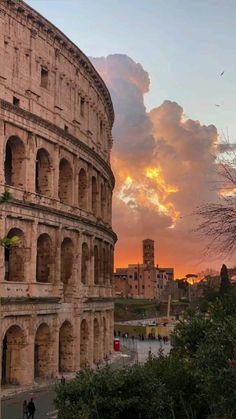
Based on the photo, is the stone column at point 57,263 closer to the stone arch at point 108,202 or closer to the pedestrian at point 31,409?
the pedestrian at point 31,409

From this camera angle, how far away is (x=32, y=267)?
2638 cm

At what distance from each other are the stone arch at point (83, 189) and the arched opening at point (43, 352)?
8353 mm

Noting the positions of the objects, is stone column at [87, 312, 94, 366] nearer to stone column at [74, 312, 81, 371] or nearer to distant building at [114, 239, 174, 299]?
stone column at [74, 312, 81, 371]

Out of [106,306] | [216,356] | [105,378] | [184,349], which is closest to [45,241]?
[106,306]

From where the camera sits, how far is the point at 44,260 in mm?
28766

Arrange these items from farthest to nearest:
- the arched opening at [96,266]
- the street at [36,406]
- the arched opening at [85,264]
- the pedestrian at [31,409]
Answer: the arched opening at [96,266] → the arched opening at [85,264] → the street at [36,406] → the pedestrian at [31,409]

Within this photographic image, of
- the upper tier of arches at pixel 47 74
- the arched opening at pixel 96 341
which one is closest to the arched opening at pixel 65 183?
the upper tier of arches at pixel 47 74

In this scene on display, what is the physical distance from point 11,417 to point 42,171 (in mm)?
12878

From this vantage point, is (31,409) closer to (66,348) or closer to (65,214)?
(66,348)

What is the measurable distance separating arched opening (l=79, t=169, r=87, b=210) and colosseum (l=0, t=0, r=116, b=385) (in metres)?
0.06

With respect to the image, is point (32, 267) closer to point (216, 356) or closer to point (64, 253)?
point (64, 253)

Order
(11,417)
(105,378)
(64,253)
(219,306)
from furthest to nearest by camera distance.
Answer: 1. (64,253)
2. (11,417)
3. (219,306)
4. (105,378)

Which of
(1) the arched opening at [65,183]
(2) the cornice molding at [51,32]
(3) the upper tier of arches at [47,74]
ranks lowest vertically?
(1) the arched opening at [65,183]

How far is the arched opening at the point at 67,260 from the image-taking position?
101 feet
